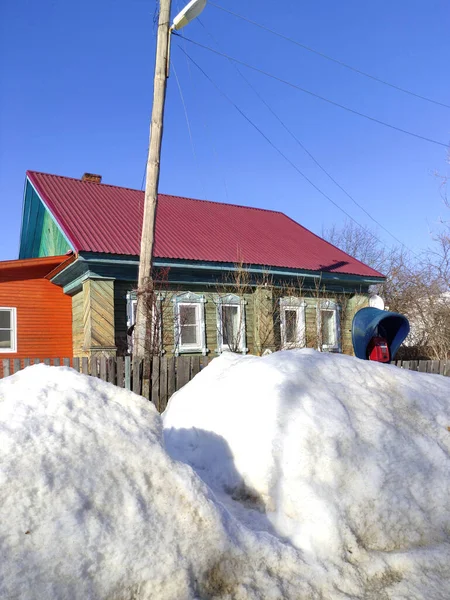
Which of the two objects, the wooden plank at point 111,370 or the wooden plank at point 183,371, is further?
the wooden plank at point 183,371

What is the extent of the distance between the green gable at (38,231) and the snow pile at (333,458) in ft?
38.9

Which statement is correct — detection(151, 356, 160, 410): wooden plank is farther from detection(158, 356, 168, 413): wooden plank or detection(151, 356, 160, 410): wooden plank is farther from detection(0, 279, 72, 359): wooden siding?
detection(0, 279, 72, 359): wooden siding

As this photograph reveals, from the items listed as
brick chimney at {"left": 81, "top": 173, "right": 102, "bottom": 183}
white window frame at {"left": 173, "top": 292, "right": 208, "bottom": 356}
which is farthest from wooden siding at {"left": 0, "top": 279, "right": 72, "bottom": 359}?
brick chimney at {"left": 81, "top": 173, "right": 102, "bottom": 183}

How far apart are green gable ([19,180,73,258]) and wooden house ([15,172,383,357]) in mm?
47

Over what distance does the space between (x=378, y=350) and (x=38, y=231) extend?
13101 mm

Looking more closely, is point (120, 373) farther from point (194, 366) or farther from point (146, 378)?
point (194, 366)

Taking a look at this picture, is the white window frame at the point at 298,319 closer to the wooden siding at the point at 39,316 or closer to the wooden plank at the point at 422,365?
the wooden plank at the point at 422,365

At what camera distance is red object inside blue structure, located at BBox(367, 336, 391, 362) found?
1002 centimetres

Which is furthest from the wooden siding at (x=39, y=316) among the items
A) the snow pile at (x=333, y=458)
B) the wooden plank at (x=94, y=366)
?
the snow pile at (x=333, y=458)

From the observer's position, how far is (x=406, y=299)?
2467 cm

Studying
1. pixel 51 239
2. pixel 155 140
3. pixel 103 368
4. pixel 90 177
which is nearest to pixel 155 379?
pixel 103 368

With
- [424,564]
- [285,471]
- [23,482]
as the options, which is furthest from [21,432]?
[424,564]

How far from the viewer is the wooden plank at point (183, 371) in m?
7.92

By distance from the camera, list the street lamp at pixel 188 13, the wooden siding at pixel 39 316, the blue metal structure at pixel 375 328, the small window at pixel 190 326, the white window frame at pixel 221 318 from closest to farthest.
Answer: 1. the street lamp at pixel 188 13
2. the blue metal structure at pixel 375 328
3. the wooden siding at pixel 39 316
4. the small window at pixel 190 326
5. the white window frame at pixel 221 318
